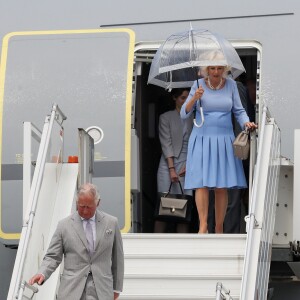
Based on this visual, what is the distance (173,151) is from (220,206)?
1217 millimetres

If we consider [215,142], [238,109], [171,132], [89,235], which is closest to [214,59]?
[238,109]

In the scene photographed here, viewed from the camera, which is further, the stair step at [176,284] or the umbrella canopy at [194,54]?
the umbrella canopy at [194,54]

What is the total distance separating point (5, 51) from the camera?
451 inches

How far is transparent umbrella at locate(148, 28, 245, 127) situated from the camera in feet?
33.8

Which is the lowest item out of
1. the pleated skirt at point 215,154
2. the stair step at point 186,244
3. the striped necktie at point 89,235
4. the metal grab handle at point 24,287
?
the metal grab handle at point 24,287

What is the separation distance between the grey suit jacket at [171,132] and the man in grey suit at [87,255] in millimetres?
2984

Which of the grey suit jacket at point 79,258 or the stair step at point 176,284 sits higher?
the grey suit jacket at point 79,258

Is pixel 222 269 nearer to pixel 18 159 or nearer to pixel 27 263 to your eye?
pixel 27 263

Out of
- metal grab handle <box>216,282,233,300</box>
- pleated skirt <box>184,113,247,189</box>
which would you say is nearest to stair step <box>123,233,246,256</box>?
pleated skirt <box>184,113,247,189</box>

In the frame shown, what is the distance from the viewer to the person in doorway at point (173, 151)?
11281mm

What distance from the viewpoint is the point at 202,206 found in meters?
10.2

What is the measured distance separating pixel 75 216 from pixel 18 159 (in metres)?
2.95

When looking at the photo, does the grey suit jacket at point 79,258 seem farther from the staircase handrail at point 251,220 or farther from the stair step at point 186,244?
the stair step at point 186,244

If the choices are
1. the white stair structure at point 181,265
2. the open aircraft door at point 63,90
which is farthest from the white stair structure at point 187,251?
the open aircraft door at point 63,90
